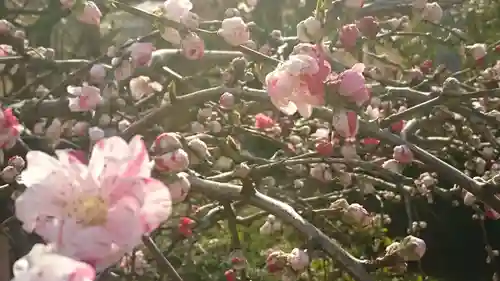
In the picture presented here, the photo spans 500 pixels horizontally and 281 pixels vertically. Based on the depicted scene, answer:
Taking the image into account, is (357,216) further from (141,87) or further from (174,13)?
(141,87)

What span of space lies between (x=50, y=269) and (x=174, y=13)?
0.59 metres

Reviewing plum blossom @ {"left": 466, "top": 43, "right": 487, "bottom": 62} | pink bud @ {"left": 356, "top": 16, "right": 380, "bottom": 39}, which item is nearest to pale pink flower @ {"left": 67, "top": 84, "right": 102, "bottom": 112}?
pink bud @ {"left": 356, "top": 16, "right": 380, "bottom": 39}

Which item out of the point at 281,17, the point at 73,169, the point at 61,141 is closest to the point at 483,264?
→ the point at 281,17

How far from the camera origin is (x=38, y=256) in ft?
1.67

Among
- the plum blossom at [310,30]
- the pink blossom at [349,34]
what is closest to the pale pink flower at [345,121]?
the plum blossom at [310,30]

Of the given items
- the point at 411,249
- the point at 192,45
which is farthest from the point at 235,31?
the point at 411,249

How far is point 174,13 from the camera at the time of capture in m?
1.01

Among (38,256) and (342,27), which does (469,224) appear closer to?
(342,27)

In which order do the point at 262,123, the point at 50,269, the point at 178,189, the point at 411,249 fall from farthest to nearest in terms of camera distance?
the point at 262,123 → the point at 411,249 → the point at 178,189 → the point at 50,269

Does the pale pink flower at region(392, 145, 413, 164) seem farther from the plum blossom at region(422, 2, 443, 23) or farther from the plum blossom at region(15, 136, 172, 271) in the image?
the plum blossom at region(15, 136, 172, 271)

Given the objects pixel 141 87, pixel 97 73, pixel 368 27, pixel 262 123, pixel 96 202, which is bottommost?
pixel 262 123

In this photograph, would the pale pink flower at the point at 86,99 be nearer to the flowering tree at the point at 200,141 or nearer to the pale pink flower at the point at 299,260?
the flowering tree at the point at 200,141

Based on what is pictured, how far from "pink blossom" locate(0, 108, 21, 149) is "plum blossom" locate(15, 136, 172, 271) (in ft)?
1.29

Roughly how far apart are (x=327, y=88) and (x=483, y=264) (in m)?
3.20
